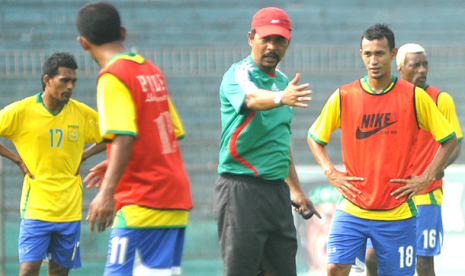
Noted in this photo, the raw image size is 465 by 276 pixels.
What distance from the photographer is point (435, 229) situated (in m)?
6.41

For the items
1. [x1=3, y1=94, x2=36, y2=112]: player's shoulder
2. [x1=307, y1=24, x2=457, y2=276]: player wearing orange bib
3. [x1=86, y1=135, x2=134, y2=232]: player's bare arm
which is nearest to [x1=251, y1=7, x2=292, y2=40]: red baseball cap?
[x1=307, y1=24, x2=457, y2=276]: player wearing orange bib

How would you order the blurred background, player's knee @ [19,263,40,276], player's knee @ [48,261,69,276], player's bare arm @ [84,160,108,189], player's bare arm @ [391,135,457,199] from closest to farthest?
player's bare arm @ [84,160,108,189], player's bare arm @ [391,135,457,199], player's knee @ [19,263,40,276], player's knee @ [48,261,69,276], the blurred background

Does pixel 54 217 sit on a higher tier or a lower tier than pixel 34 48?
lower

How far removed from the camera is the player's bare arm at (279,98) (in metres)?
3.78

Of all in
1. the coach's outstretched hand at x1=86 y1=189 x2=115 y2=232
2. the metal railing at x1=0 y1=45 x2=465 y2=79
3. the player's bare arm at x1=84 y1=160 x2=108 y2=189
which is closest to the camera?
the coach's outstretched hand at x1=86 y1=189 x2=115 y2=232

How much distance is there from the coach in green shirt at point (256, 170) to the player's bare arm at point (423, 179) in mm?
1003

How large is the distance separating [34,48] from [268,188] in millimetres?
8688

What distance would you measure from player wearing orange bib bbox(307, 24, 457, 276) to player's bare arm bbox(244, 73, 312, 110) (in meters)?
1.36

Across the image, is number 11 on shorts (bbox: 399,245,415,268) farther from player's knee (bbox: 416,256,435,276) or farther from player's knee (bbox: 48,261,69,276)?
player's knee (bbox: 48,261,69,276)

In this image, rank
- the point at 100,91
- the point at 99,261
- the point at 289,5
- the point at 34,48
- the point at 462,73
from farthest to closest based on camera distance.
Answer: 1. the point at 289,5
2. the point at 34,48
3. the point at 462,73
4. the point at 99,261
5. the point at 100,91

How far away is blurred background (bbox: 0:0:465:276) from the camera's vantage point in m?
8.52

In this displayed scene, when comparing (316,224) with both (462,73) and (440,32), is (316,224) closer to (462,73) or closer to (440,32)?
(462,73)

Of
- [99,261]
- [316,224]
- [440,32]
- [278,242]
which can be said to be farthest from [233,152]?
[440,32]

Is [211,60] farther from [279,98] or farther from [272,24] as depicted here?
[279,98]
